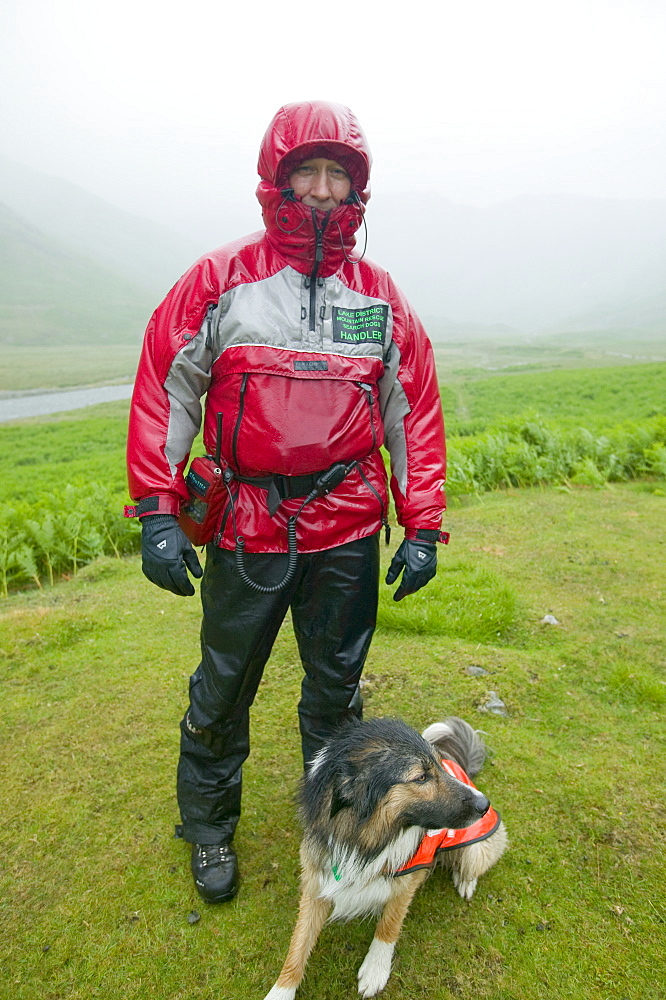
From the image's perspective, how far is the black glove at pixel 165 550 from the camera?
8.70 ft

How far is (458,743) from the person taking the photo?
11.2 ft

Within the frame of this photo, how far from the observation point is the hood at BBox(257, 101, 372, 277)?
8.68 ft

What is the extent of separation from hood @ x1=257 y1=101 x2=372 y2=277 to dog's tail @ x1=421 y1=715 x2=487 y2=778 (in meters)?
2.51

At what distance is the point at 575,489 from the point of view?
9.58 metres

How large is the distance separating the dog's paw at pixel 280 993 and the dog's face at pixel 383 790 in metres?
0.65

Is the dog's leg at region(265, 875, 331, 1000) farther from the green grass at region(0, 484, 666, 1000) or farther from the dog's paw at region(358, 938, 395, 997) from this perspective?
the dog's paw at region(358, 938, 395, 997)

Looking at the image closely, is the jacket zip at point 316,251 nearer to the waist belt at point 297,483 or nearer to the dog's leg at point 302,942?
the waist belt at point 297,483

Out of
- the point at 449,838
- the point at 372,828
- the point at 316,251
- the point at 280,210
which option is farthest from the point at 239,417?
the point at 449,838

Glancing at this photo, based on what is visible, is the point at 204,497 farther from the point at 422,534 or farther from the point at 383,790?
the point at 383,790

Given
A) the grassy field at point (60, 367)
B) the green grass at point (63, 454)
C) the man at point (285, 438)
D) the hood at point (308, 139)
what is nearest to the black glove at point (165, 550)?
the man at point (285, 438)

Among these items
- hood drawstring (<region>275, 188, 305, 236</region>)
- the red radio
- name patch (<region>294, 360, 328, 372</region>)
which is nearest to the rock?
the red radio

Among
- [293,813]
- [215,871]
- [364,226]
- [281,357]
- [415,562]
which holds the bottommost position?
[293,813]

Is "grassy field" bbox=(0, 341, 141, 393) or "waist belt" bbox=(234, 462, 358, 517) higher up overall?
"waist belt" bbox=(234, 462, 358, 517)

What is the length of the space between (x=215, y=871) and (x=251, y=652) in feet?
3.54
